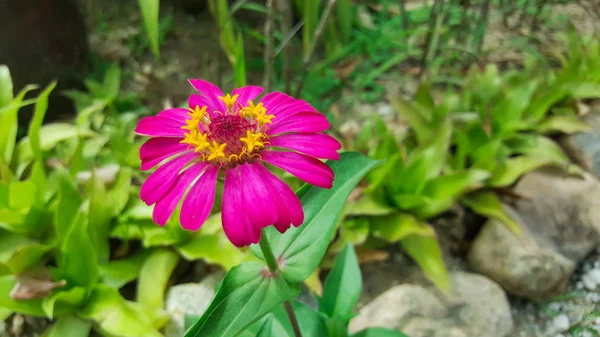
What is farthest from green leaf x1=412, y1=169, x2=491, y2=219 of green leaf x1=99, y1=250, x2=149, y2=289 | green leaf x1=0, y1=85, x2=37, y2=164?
green leaf x1=0, y1=85, x2=37, y2=164

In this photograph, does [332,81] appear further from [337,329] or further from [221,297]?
[221,297]

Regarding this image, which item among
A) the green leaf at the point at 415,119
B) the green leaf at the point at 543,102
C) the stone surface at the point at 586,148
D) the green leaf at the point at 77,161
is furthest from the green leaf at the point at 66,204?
the stone surface at the point at 586,148

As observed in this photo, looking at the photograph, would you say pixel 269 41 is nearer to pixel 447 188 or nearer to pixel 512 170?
pixel 447 188

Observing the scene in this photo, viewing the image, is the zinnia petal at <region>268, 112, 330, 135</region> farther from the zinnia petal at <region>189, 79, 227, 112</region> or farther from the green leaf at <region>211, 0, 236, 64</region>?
the green leaf at <region>211, 0, 236, 64</region>

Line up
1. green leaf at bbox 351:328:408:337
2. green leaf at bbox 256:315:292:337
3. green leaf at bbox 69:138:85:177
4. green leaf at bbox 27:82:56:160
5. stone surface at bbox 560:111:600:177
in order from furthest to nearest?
stone surface at bbox 560:111:600:177, green leaf at bbox 69:138:85:177, green leaf at bbox 27:82:56:160, green leaf at bbox 351:328:408:337, green leaf at bbox 256:315:292:337

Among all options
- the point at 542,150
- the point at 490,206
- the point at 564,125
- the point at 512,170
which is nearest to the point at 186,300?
the point at 490,206

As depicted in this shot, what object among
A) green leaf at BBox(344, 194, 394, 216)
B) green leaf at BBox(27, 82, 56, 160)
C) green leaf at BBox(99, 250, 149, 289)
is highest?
green leaf at BBox(27, 82, 56, 160)
